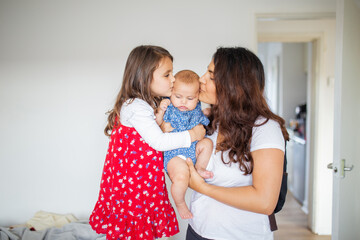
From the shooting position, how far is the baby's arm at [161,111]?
1.48 metres

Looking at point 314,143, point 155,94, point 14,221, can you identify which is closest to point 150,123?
point 155,94

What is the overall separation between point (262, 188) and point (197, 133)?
0.38 meters

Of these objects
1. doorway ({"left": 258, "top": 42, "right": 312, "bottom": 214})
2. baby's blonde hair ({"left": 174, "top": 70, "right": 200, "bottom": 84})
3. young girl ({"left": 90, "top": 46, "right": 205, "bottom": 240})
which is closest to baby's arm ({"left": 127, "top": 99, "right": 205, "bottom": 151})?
young girl ({"left": 90, "top": 46, "right": 205, "bottom": 240})

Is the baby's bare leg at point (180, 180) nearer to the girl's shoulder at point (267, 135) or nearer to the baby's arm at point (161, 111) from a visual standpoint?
the baby's arm at point (161, 111)

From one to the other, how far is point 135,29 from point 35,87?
1.01m

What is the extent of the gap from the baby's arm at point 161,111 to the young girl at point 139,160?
1.4 inches

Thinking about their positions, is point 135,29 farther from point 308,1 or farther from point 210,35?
point 308,1

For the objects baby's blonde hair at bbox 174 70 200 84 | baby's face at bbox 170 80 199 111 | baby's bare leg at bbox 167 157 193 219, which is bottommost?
baby's bare leg at bbox 167 157 193 219

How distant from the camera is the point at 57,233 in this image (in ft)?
7.62

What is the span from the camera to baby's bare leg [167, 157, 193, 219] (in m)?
1.31

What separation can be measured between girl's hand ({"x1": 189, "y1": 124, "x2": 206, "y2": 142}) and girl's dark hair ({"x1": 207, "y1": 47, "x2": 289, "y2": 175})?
0.38ft

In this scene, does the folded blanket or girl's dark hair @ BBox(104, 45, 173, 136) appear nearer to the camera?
girl's dark hair @ BBox(104, 45, 173, 136)

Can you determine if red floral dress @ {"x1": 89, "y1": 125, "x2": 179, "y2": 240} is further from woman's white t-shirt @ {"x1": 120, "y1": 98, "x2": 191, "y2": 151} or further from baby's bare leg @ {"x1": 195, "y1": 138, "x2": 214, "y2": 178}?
baby's bare leg @ {"x1": 195, "y1": 138, "x2": 214, "y2": 178}

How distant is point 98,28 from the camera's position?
2.66 meters
